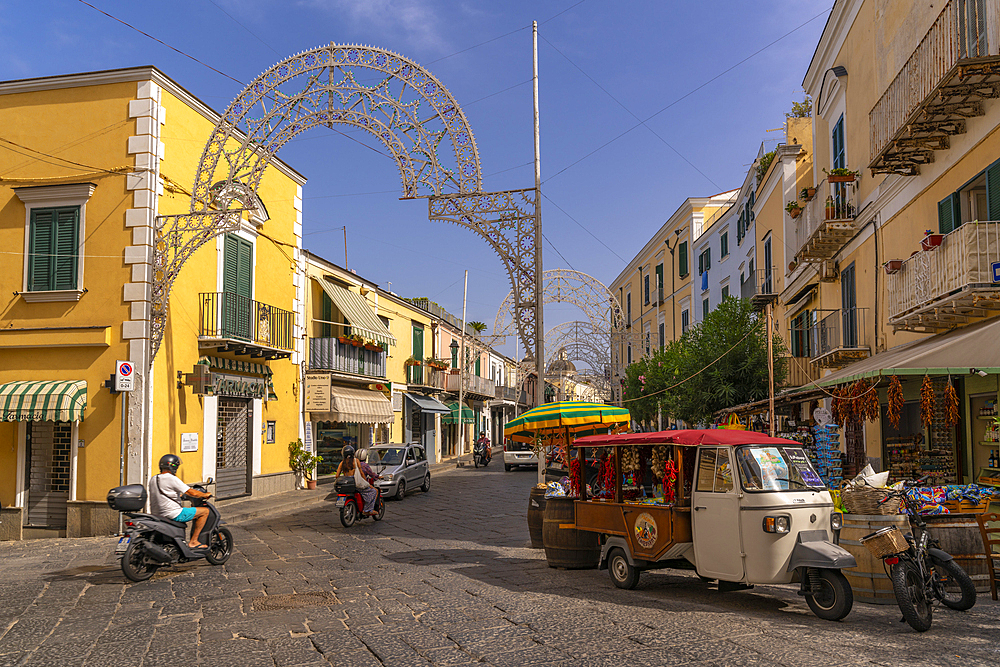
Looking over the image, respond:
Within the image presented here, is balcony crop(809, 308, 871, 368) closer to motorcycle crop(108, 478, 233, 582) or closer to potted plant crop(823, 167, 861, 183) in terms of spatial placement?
potted plant crop(823, 167, 861, 183)

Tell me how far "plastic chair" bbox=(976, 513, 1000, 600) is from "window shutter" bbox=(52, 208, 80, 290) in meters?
14.5

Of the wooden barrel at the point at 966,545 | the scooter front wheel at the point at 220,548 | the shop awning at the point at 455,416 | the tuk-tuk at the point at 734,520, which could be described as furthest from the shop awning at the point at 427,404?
the wooden barrel at the point at 966,545

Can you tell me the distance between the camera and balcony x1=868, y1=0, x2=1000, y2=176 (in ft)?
30.9

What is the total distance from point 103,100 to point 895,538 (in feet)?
48.5

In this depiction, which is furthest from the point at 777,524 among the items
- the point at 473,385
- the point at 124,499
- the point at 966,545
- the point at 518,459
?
the point at 473,385

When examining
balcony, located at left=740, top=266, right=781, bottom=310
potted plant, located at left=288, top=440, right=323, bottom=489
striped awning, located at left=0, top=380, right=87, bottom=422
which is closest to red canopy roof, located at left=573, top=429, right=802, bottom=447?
striped awning, located at left=0, top=380, right=87, bottom=422

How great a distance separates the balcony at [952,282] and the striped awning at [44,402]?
13561 millimetres

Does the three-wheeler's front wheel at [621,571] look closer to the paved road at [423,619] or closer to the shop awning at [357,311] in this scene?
the paved road at [423,619]

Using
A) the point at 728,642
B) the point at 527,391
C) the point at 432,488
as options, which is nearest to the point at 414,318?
the point at 432,488

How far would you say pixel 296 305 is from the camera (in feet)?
A: 70.0

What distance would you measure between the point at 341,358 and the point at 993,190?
18226mm

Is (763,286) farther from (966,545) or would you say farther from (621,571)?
(621,571)

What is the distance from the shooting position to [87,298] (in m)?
14.4

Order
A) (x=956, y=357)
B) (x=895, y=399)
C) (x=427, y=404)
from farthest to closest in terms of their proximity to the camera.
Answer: (x=427, y=404) → (x=895, y=399) → (x=956, y=357)
